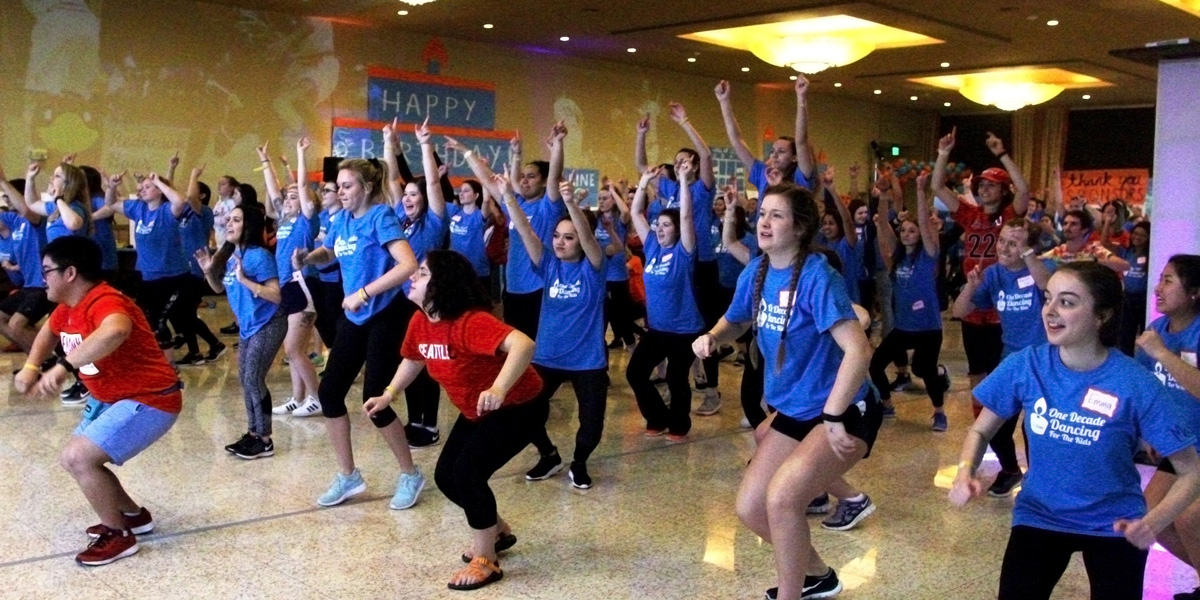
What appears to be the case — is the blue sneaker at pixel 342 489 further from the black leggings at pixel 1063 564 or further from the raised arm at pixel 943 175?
the raised arm at pixel 943 175

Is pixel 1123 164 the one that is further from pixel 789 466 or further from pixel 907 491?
pixel 789 466

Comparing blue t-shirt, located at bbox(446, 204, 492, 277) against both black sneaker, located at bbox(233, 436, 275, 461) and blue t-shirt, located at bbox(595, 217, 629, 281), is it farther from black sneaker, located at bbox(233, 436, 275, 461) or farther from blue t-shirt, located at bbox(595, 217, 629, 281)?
black sneaker, located at bbox(233, 436, 275, 461)

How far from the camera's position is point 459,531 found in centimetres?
457

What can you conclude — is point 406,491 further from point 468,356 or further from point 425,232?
point 425,232

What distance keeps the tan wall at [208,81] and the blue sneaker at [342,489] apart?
9359 millimetres

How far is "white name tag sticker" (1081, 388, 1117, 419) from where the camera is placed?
2.67m

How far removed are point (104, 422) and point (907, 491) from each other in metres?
3.61

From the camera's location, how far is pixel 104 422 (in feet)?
13.6

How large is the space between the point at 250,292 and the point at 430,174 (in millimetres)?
1148

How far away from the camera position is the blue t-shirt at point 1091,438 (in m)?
2.65

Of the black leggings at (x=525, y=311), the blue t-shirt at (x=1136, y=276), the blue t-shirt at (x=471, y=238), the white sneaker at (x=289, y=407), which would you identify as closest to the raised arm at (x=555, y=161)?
the black leggings at (x=525, y=311)

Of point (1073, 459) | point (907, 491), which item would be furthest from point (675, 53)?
point (1073, 459)

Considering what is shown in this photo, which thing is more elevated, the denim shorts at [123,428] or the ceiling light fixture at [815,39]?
the ceiling light fixture at [815,39]

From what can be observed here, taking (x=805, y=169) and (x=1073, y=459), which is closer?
(x=1073, y=459)
